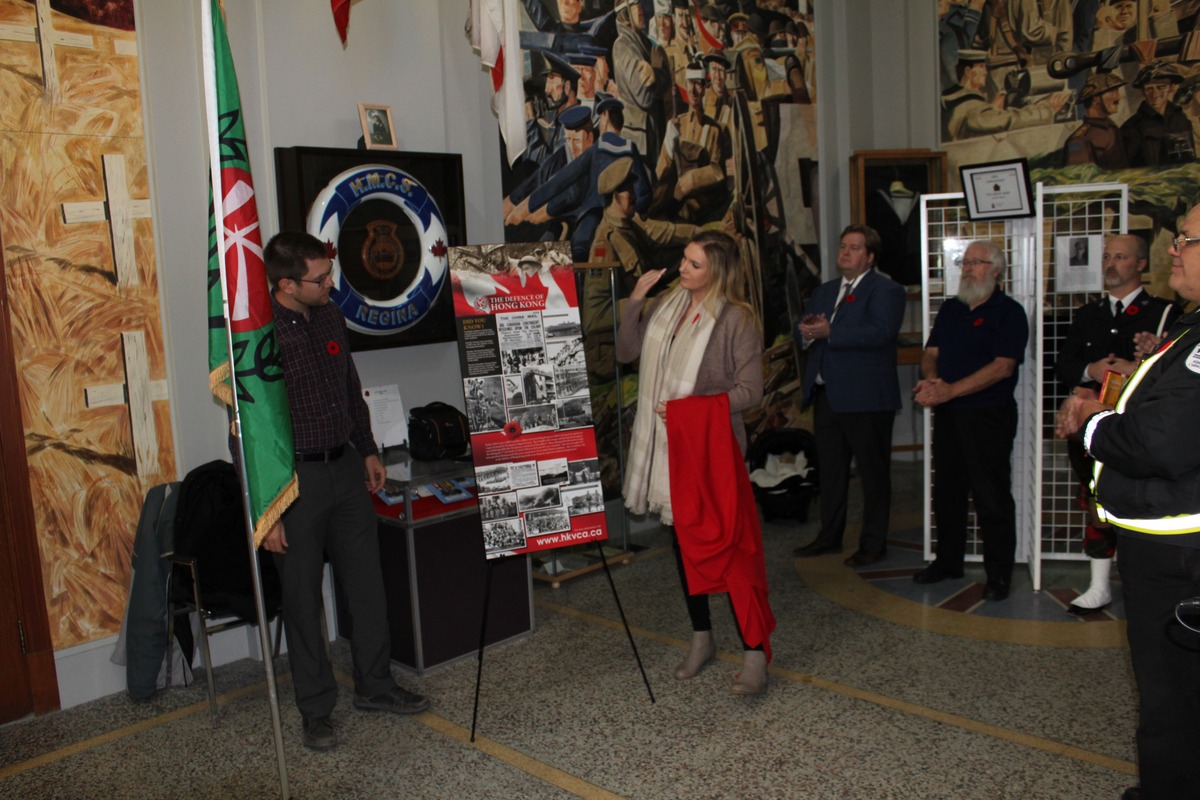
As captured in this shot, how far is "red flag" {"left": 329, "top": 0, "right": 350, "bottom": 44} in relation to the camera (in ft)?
13.4

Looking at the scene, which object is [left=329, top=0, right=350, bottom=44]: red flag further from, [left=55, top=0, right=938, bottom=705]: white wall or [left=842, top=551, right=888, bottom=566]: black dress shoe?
[left=842, top=551, right=888, bottom=566]: black dress shoe

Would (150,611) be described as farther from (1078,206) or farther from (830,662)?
(1078,206)

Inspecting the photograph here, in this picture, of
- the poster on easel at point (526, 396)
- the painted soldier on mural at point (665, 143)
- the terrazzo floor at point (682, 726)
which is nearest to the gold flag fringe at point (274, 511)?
the poster on easel at point (526, 396)

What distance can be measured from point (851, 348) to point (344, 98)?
2.82 meters

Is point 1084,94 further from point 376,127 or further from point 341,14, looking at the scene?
point 341,14

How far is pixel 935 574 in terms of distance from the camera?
486 centimetres

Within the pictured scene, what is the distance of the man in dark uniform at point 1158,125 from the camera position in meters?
6.58

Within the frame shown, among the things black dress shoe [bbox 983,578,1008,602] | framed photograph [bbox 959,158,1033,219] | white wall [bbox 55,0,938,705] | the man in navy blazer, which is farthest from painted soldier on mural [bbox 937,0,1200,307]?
white wall [bbox 55,0,938,705]

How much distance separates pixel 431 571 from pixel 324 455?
834mm

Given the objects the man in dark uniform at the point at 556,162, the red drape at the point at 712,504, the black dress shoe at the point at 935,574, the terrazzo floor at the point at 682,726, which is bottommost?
the terrazzo floor at the point at 682,726

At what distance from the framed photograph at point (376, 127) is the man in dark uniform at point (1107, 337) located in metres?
3.24

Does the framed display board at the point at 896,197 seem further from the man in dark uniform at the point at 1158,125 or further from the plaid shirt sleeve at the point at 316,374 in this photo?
the plaid shirt sleeve at the point at 316,374

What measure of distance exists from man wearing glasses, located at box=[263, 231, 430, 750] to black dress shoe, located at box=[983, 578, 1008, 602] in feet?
9.02

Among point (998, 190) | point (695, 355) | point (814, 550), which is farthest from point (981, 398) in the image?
point (695, 355)
